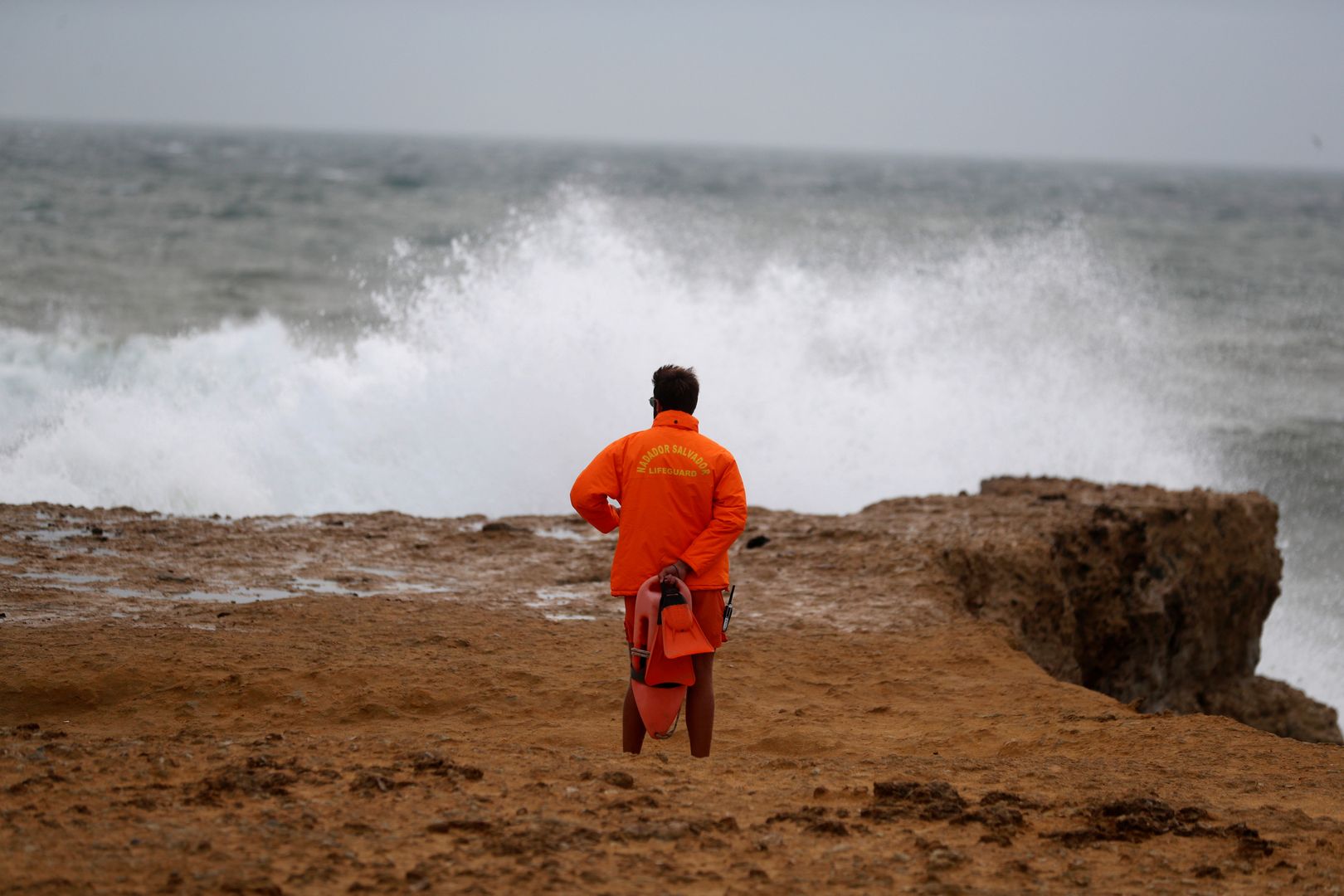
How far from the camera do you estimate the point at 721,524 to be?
12.3 feet

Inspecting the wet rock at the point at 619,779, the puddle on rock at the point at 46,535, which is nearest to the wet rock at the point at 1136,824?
the wet rock at the point at 619,779

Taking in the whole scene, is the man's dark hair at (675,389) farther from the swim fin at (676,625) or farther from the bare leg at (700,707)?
the bare leg at (700,707)

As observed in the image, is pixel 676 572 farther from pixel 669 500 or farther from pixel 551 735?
pixel 551 735

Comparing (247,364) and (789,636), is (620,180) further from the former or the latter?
(789,636)

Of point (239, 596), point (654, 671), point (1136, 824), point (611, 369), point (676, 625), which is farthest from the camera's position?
point (611, 369)

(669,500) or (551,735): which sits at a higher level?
(669,500)

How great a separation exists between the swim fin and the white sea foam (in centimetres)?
582

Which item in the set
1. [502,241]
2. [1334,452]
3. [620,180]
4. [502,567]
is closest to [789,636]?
[502,567]

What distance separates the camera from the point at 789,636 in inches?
230

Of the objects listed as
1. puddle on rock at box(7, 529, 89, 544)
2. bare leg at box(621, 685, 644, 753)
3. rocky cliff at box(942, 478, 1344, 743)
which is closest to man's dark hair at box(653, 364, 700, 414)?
bare leg at box(621, 685, 644, 753)

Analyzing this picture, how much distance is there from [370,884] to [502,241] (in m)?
11.7

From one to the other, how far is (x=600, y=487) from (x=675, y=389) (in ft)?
1.28

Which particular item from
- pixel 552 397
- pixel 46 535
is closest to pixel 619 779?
pixel 46 535

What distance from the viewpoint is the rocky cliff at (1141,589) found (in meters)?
6.84
